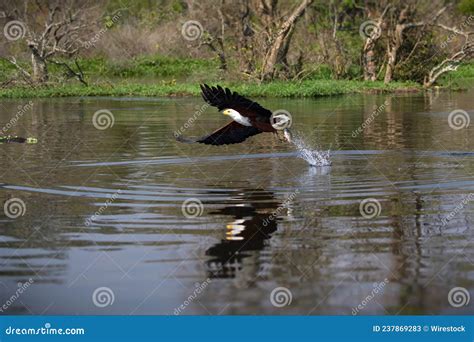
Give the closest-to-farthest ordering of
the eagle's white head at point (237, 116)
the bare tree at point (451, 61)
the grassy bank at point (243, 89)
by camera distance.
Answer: the eagle's white head at point (237, 116) → the grassy bank at point (243, 89) → the bare tree at point (451, 61)

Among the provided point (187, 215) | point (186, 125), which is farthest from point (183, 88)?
point (187, 215)

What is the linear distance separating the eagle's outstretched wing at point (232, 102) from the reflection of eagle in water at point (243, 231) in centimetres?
149

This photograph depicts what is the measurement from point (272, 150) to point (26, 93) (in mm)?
21551

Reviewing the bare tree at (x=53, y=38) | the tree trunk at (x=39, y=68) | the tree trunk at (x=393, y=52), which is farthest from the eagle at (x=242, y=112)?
the tree trunk at (x=39, y=68)

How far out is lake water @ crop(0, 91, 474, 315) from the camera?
329 inches

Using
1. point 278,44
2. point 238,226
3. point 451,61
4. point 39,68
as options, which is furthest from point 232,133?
point 39,68

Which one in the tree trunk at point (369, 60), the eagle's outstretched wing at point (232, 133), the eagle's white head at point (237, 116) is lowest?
the eagle's white head at point (237, 116)

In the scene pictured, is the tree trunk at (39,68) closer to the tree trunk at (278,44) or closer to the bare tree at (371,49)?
the tree trunk at (278,44)

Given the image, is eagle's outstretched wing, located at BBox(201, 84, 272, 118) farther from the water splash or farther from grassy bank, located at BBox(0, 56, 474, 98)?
grassy bank, located at BBox(0, 56, 474, 98)

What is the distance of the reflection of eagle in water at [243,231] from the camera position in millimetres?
9499

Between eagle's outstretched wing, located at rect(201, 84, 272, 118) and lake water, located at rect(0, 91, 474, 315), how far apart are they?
101cm

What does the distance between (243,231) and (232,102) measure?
13.5 ft

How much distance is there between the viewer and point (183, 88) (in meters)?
39.1

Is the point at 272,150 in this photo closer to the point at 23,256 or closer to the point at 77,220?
the point at 77,220
